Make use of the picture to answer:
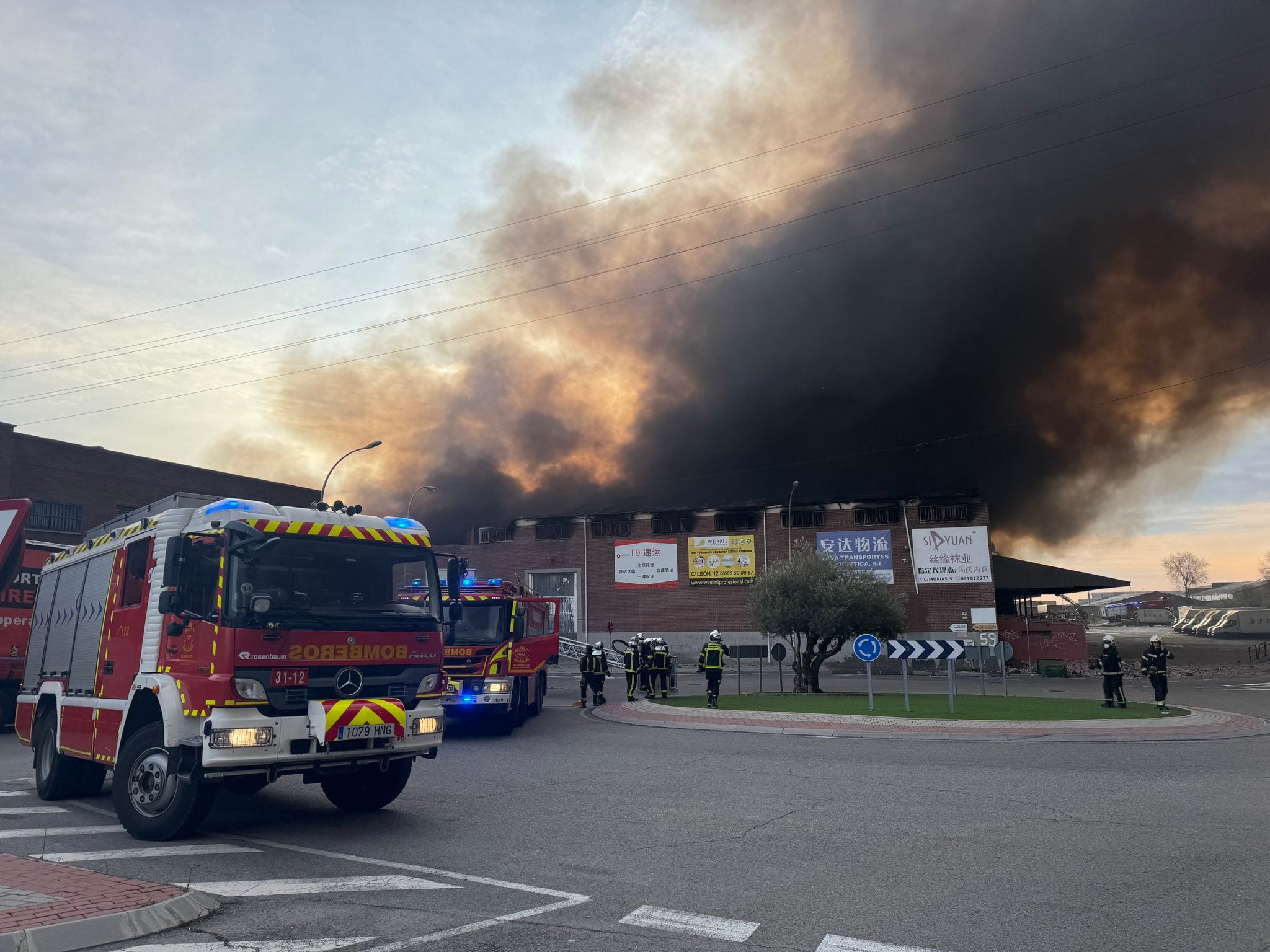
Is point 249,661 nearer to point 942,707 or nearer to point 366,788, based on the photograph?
point 366,788

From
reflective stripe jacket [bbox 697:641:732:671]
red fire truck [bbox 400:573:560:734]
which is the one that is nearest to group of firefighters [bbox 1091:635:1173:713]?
reflective stripe jacket [bbox 697:641:732:671]

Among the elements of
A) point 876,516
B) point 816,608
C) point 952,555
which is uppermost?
point 876,516

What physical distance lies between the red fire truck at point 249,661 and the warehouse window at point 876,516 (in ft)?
138

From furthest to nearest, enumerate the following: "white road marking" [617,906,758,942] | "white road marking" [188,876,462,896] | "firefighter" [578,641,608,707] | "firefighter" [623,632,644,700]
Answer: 1. "firefighter" [623,632,644,700]
2. "firefighter" [578,641,608,707]
3. "white road marking" [188,876,462,896]
4. "white road marking" [617,906,758,942]

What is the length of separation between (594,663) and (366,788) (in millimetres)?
13518

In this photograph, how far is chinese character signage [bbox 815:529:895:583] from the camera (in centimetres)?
4697

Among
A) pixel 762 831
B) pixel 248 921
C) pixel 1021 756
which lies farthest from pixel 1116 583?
Answer: pixel 248 921

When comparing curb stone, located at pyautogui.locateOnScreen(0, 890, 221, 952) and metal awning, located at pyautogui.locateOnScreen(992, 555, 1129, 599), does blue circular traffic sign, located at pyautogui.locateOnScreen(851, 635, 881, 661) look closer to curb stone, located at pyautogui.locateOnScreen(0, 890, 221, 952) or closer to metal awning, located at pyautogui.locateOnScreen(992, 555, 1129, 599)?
curb stone, located at pyautogui.locateOnScreen(0, 890, 221, 952)

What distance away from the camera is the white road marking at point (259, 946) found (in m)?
4.25

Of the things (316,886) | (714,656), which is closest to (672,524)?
(714,656)

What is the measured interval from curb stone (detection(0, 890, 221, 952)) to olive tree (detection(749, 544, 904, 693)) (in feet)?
73.2

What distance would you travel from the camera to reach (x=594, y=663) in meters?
21.5

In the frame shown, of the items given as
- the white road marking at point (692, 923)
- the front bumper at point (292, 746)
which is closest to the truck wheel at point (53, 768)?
the front bumper at point (292, 746)

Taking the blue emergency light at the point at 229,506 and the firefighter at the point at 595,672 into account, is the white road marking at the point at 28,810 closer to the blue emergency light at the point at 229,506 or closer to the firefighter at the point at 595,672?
the blue emergency light at the point at 229,506
